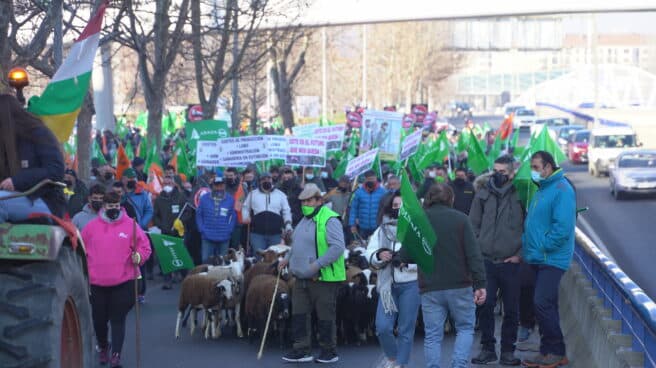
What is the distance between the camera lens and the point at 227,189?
18625mm

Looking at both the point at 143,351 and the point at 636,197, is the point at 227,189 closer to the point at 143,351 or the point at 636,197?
the point at 143,351

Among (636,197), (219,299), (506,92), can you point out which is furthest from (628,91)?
(219,299)

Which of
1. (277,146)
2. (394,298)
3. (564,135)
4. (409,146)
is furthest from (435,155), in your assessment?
(564,135)

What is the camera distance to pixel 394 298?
33.3 feet

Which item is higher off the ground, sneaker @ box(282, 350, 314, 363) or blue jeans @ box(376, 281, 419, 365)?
blue jeans @ box(376, 281, 419, 365)

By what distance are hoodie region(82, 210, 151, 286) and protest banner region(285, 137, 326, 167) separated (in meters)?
10.7

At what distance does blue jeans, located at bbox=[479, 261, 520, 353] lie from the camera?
425 inches

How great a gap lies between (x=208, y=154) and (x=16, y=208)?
1425 cm

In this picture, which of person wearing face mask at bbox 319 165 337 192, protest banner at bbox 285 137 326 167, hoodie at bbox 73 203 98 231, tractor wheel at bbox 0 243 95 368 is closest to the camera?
tractor wheel at bbox 0 243 95 368

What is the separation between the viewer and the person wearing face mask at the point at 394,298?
10.0 m

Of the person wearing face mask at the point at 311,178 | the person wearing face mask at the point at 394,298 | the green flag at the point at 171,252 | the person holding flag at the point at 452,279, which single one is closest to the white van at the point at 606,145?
Result: the person wearing face mask at the point at 311,178

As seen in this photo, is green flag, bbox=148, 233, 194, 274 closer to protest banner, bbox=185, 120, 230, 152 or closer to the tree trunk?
the tree trunk

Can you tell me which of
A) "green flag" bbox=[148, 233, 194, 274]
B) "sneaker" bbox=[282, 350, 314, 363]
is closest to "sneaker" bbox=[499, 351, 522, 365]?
"sneaker" bbox=[282, 350, 314, 363]

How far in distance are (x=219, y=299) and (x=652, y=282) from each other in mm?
7656
